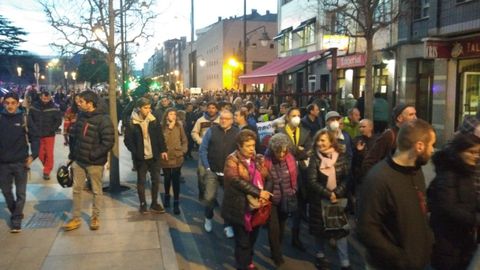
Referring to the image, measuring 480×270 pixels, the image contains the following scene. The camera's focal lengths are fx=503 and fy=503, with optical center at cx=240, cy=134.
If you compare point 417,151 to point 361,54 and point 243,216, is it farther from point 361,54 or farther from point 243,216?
point 361,54

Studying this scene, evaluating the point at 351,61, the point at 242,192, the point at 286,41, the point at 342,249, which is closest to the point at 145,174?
the point at 242,192

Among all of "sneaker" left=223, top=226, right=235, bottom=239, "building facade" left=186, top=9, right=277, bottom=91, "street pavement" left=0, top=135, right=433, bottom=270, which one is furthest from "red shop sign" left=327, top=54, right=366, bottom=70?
"building facade" left=186, top=9, right=277, bottom=91

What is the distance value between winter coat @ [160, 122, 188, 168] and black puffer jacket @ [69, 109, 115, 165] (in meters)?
1.40

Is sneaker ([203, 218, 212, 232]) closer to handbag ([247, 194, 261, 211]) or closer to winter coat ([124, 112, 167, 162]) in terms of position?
winter coat ([124, 112, 167, 162])

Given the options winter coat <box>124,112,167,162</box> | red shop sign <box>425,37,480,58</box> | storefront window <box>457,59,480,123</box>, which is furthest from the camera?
storefront window <box>457,59,480,123</box>

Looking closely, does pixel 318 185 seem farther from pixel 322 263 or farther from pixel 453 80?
pixel 453 80

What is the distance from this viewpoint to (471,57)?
14422 mm

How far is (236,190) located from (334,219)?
1.09 meters

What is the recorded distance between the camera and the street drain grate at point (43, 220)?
273 inches

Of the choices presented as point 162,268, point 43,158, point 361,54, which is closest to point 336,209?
point 162,268

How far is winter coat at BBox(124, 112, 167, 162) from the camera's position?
25.2 feet

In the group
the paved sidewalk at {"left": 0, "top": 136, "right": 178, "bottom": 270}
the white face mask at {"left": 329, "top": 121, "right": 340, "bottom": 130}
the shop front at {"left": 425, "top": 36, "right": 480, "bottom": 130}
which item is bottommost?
the paved sidewalk at {"left": 0, "top": 136, "right": 178, "bottom": 270}

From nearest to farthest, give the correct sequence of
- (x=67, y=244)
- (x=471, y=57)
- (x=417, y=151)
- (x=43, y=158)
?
(x=417, y=151) → (x=67, y=244) → (x=43, y=158) → (x=471, y=57)

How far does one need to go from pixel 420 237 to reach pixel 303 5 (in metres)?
26.1
